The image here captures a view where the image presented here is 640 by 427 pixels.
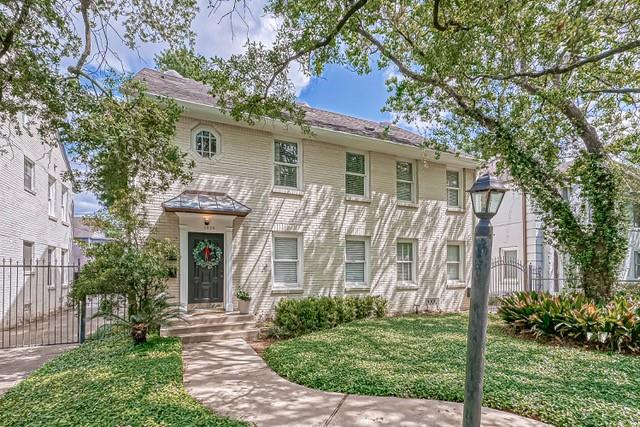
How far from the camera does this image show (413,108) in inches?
429

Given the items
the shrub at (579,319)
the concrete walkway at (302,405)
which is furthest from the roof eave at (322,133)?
the concrete walkway at (302,405)

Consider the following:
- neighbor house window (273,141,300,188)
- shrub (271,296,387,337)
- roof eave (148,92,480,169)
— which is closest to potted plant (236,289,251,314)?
shrub (271,296,387,337)

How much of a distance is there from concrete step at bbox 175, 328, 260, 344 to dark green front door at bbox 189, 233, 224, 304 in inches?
53.9

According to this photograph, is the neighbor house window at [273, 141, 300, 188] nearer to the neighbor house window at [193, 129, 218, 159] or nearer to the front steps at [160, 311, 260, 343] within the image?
the neighbor house window at [193, 129, 218, 159]

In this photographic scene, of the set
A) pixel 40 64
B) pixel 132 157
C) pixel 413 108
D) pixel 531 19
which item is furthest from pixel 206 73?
pixel 531 19

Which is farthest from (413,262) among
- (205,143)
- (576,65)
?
(205,143)

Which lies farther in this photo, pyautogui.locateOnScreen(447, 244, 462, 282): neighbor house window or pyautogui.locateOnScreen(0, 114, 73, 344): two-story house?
pyautogui.locateOnScreen(447, 244, 462, 282): neighbor house window

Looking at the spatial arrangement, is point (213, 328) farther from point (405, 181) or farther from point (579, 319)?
point (405, 181)

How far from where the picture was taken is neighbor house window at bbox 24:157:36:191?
12438 millimetres

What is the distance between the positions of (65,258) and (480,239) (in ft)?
64.1

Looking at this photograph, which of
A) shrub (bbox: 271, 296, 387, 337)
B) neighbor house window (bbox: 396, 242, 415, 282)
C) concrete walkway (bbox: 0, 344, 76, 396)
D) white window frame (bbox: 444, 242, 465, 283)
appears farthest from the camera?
white window frame (bbox: 444, 242, 465, 283)

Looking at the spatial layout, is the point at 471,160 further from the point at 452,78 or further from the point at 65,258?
the point at 65,258

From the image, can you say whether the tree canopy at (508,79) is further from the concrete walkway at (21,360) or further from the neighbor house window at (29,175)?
the neighbor house window at (29,175)

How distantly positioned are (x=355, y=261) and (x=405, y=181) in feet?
12.0
